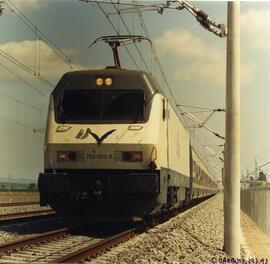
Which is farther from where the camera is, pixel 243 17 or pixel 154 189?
pixel 243 17

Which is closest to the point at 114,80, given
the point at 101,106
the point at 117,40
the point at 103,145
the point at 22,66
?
the point at 101,106

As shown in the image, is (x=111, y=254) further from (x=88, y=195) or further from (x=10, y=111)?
(x=10, y=111)

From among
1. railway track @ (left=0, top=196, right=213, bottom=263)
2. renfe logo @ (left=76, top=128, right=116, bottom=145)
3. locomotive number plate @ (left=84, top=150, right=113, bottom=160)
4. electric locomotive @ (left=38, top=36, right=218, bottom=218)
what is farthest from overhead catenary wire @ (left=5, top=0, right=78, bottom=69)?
railway track @ (left=0, top=196, right=213, bottom=263)

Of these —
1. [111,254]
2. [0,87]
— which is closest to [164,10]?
[111,254]

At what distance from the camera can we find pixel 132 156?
11.5 metres

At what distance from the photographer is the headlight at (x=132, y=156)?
11438 mm

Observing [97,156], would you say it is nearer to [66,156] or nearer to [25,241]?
[66,156]

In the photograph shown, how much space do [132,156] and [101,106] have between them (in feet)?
4.51

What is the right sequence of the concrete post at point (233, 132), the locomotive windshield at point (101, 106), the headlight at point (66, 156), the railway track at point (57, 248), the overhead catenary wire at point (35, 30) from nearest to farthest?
1. the railway track at point (57, 248)
2. the concrete post at point (233, 132)
3. the headlight at point (66, 156)
4. the locomotive windshield at point (101, 106)
5. the overhead catenary wire at point (35, 30)

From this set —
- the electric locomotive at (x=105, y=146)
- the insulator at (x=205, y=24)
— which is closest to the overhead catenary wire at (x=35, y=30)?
the electric locomotive at (x=105, y=146)

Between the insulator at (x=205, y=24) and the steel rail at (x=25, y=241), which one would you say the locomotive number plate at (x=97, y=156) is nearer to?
the steel rail at (x=25, y=241)

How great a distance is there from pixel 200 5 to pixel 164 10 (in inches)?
70.3

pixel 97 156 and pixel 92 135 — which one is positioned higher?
pixel 92 135

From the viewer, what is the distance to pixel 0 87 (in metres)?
19.0
